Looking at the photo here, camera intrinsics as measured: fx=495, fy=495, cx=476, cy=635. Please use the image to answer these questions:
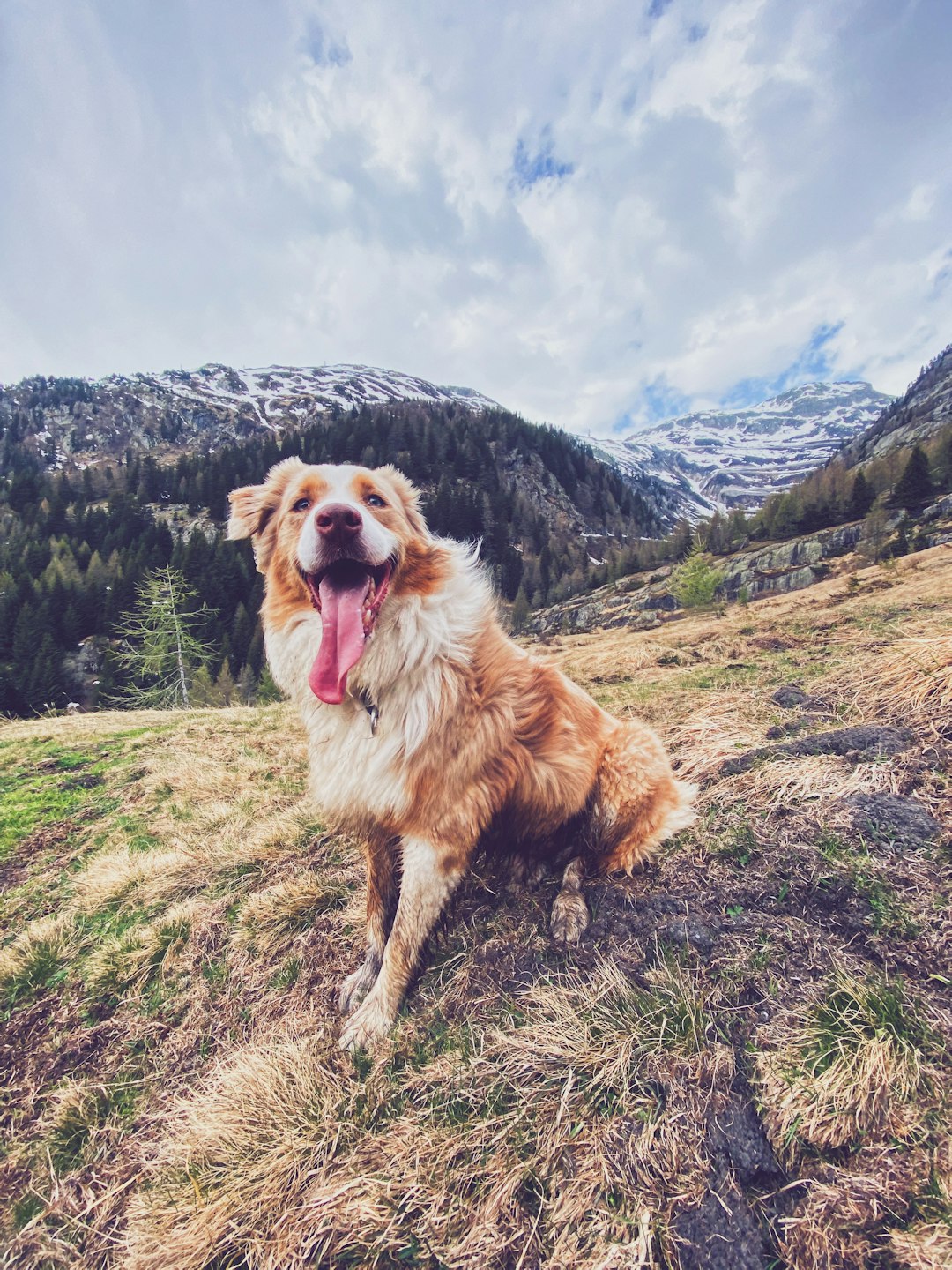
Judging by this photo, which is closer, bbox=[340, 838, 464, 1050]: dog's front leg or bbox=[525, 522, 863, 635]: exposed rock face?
bbox=[340, 838, 464, 1050]: dog's front leg

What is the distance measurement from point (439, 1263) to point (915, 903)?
7.35 ft

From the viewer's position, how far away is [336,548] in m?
2.76

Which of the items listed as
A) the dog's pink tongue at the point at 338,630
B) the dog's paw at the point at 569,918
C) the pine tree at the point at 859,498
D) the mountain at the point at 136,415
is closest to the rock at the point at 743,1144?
→ the dog's paw at the point at 569,918

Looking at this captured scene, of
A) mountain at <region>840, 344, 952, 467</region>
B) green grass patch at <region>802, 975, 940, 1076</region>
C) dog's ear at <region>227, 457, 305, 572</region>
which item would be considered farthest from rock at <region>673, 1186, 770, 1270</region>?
mountain at <region>840, 344, 952, 467</region>

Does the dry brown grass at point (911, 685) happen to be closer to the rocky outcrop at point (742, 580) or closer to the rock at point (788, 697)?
the rock at point (788, 697)

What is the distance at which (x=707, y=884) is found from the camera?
2646mm

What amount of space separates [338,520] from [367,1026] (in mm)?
2620

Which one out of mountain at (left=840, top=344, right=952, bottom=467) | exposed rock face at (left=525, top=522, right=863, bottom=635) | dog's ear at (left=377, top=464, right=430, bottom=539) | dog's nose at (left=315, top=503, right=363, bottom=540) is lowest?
exposed rock face at (left=525, top=522, right=863, bottom=635)

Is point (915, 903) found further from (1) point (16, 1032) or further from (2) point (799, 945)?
(1) point (16, 1032)

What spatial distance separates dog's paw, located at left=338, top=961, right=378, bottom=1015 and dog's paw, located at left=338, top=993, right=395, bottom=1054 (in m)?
0.15

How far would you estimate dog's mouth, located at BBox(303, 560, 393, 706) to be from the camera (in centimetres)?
271

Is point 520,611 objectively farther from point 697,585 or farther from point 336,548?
point 336,548

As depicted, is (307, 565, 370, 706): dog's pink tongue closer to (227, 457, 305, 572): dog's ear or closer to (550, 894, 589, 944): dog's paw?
(227, 457, 305, 572): dog's ear

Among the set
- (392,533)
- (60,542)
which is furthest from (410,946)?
(60,542)
